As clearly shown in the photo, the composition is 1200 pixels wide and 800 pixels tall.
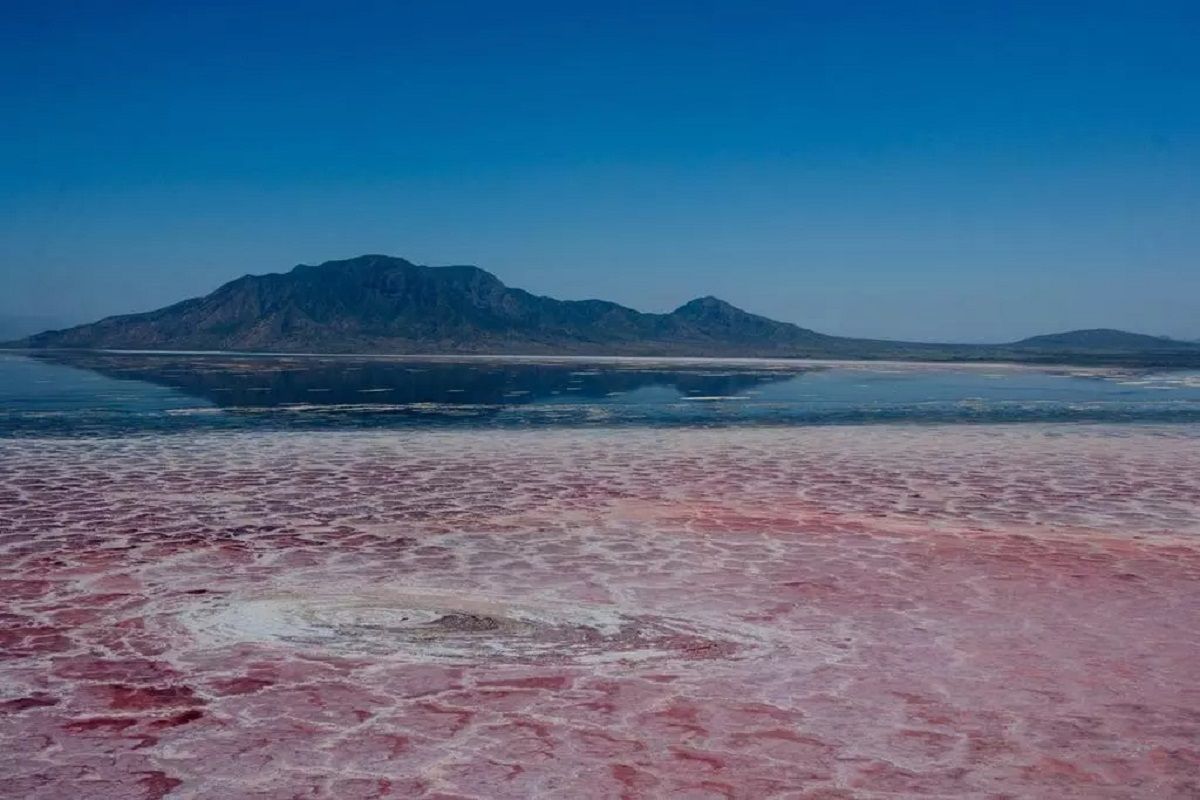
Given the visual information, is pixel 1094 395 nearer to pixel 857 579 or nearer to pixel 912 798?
pixel 857 579

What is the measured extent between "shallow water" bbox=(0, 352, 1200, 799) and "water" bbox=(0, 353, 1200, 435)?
7.54 m

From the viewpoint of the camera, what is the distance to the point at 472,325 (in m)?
166

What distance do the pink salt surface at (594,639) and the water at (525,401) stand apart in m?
9.43

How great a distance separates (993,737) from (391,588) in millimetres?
4692

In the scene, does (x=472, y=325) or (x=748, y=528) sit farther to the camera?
(x=472, y=325)

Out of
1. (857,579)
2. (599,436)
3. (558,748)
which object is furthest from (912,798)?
(599,436)

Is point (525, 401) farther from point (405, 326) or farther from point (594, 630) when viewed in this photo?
point (405, 326)

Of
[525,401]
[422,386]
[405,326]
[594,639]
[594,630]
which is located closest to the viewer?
[594,639]

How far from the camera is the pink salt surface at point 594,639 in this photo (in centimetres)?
483

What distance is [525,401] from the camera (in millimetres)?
29969

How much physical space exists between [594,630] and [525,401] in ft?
75.7

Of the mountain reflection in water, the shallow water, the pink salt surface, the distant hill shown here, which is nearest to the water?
the mountain reflection in water

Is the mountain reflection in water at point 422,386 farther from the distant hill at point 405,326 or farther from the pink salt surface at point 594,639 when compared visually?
the distant hill at point 405,326

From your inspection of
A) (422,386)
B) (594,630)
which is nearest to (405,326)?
(422,386)
